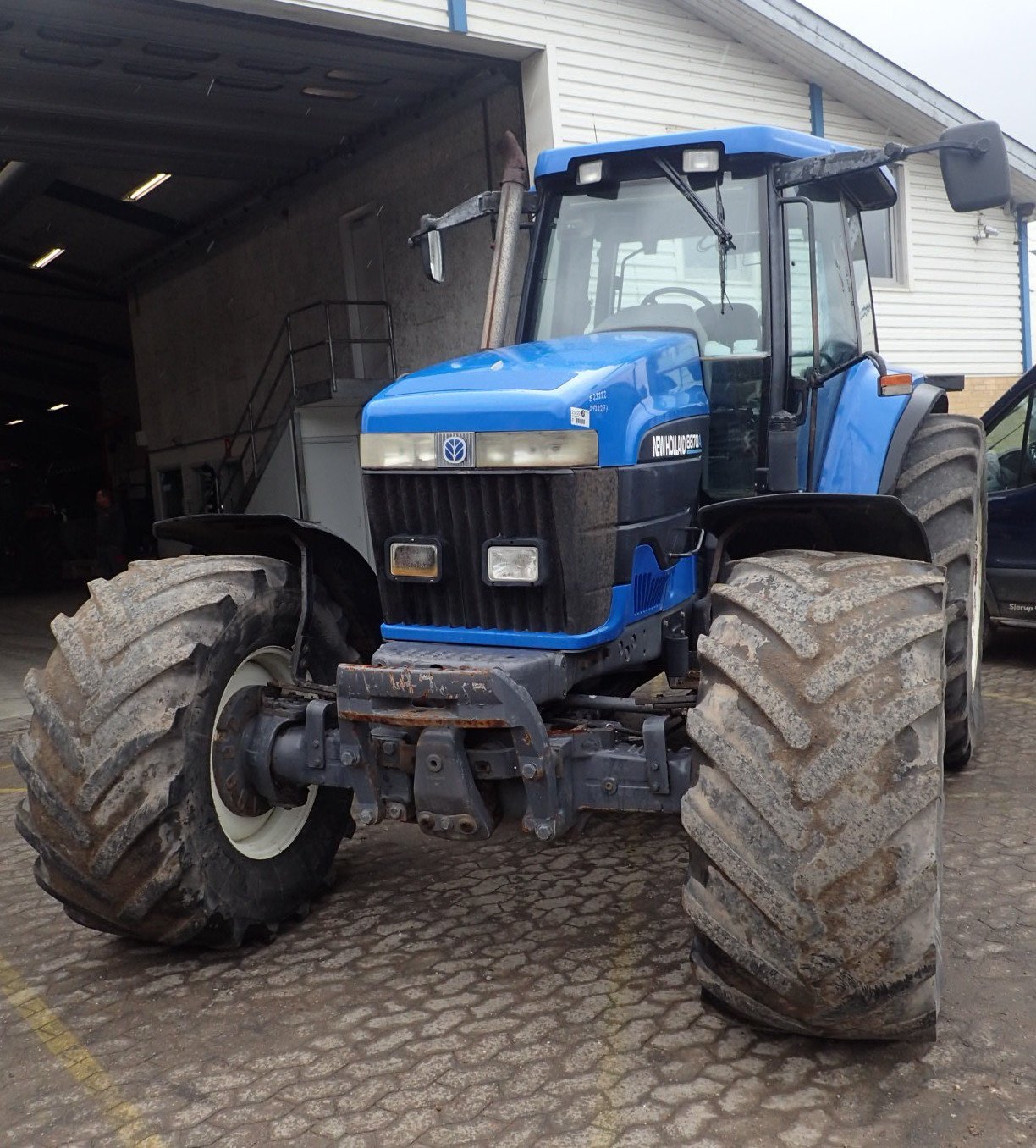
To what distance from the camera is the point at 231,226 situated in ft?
57.6

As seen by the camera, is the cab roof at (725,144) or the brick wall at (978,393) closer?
the cab roof at (725,144)

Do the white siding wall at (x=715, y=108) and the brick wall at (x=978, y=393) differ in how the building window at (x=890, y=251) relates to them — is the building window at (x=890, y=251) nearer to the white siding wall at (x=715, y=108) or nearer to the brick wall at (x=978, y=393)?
the white siding wall at (x=715, y=108)

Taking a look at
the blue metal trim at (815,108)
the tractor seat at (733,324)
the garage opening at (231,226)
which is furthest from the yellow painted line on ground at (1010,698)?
the blue metal trim at (815,108)

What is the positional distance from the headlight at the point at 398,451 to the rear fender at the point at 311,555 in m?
0.45

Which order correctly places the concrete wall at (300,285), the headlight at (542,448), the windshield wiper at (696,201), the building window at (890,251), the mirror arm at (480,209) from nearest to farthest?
the headlight at (542,448), the windshield wiper at (696,201), the mirror arm at (480,209), the concrete wall at (300,285), the building window at (890,251)

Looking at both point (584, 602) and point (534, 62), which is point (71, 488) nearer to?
point (534, 62)

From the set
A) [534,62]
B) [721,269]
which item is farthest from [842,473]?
[534,62]

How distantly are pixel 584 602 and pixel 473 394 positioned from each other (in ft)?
2.41

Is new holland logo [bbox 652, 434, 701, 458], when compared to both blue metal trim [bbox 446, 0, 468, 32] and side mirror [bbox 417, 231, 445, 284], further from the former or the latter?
blue metal trim [bbox 446, 0, 468, 32]

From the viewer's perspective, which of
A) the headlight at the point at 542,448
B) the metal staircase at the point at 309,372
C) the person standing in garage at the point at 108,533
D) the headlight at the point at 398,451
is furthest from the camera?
the person standing in garage at the point at 108,533

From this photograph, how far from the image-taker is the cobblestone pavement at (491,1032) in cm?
293

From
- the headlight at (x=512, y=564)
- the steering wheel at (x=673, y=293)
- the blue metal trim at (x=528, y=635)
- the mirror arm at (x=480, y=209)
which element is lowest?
the blue metal trim at (x=528, y=635)

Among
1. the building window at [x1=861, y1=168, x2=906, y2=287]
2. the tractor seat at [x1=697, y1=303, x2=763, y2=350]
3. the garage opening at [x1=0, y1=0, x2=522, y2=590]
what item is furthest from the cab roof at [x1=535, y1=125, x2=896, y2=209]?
the building window at [x1=861, y1=168, x2=906, y2=287]

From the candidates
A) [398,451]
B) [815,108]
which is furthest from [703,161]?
[815,108]
